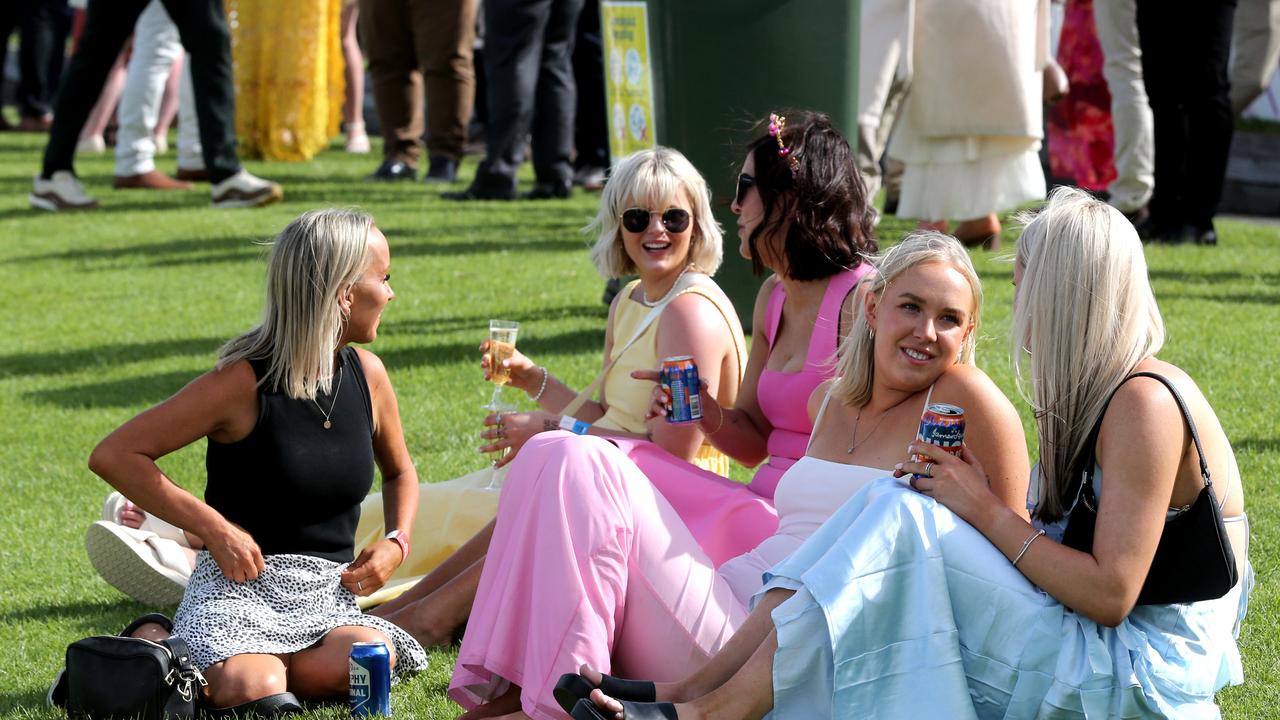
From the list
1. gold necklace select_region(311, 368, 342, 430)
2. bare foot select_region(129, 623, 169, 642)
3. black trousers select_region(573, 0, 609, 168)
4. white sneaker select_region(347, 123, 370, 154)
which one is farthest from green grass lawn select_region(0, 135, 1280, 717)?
white sneaker select_region(347, 123, 370, 154)

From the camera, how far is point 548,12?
34.6 ft

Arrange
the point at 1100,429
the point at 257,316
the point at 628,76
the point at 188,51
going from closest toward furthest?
the point at 1100,429, the point at 628,76, the point at 257,316, the point at 188,51

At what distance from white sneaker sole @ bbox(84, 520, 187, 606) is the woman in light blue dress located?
197 centimetres

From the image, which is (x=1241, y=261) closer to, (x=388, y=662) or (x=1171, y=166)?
(x=1171, y=166)

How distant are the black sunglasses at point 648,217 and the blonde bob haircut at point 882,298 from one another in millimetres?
941

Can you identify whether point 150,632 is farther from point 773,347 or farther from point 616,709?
point 773,347

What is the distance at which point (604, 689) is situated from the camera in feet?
10.1

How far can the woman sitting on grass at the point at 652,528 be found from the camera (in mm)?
3203

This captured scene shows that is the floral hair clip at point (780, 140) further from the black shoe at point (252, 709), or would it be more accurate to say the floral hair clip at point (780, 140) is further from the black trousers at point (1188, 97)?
the black trousers at point (1188, 97)

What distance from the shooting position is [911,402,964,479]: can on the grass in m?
2.88

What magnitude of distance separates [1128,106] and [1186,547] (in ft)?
23.8

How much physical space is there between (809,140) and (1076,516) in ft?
4.33

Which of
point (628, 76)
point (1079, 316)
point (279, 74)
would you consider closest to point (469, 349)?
point (628, 76)

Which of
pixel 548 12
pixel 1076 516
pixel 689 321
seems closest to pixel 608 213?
pixel 689 321
